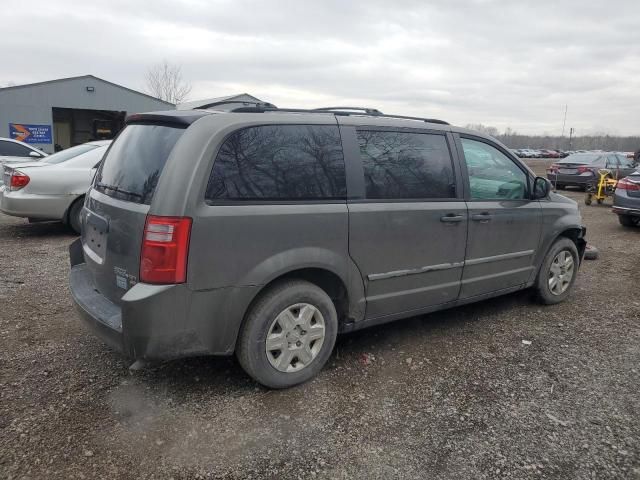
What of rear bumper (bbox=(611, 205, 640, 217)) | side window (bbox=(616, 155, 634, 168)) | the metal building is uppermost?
the metal building

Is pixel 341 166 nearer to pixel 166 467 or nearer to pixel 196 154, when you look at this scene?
pixel 196 154

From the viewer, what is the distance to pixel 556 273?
5.02 meters

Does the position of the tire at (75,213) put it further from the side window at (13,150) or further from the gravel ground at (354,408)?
the side window at (13,150)

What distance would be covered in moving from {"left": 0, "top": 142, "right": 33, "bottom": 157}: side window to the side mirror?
415 inches

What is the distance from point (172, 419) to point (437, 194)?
2.45m

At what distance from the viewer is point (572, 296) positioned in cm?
546

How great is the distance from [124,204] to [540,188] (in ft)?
12.3

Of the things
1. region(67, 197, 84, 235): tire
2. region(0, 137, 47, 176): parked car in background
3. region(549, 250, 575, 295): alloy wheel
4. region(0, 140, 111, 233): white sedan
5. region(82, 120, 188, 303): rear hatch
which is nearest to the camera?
region(82, 120, 188, 303): rear hatch

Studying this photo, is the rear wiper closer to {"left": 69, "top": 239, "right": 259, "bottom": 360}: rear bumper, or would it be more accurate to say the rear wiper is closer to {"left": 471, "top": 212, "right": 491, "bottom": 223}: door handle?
{"left": 69, "top": 239, "right": 259, "bottom": 360}: rear bumper

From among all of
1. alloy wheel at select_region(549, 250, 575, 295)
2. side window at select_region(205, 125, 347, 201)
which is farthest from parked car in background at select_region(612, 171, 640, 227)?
side window at select_region(205, 125, 347, 201)

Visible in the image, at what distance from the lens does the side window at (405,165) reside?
136 inches

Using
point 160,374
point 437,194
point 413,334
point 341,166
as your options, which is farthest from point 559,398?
point 160,374

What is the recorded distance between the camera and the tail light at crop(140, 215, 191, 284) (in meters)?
2.65

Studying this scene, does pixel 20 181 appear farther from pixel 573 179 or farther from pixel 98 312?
pixel 573 179
